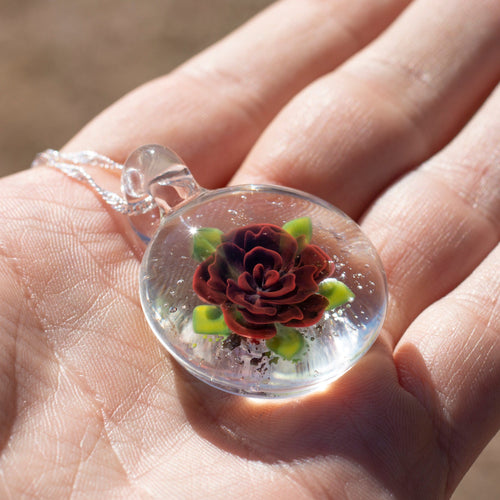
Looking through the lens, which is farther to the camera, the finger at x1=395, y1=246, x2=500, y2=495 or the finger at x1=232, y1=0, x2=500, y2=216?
the finger at x1=232, y1=0, x2=500, y2=216

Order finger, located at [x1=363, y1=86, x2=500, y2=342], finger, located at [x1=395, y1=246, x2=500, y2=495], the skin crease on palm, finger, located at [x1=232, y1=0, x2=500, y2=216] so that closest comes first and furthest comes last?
the skin crease on palm
finger, located at [x1=395, y1=246, x2=500, y2=495]
finger, located at [x1=363, y1=86, x2=500, y2=342]
finger, located at [x1=232, y1=0, x2=500, y2=216]

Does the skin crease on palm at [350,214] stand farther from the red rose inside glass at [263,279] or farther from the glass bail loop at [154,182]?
the red rose inside glass at [263,279]

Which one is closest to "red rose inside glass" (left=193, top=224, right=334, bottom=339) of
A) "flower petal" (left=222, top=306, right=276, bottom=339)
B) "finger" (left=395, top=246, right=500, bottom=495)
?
"flower petal" (left=222, top=306, right=276, bottom=339)

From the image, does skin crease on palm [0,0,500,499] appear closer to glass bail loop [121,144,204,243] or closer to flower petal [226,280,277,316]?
glass bail loop [121,144,204,243]

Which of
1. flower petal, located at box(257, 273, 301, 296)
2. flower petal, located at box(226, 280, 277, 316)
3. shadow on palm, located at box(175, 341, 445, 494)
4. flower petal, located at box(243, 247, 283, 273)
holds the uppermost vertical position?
flower petal, located at box(243, 247, 283, 273)

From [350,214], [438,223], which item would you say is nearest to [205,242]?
[350,214]
